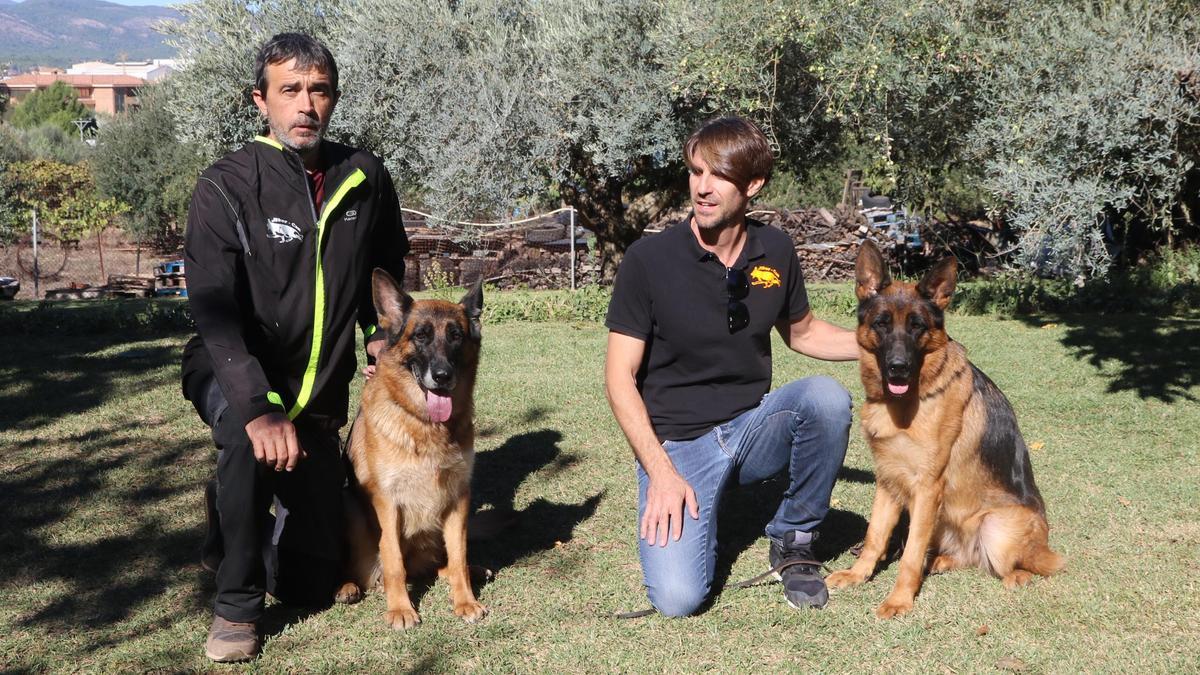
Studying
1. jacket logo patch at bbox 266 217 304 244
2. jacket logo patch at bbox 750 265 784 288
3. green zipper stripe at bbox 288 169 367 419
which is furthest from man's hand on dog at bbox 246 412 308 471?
jacket logo patch at bbox 750 265 784 288

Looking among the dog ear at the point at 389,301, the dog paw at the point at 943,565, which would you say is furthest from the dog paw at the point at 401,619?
the dog paw at the point at 943,565

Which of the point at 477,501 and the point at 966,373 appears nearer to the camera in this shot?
the point at 966,373

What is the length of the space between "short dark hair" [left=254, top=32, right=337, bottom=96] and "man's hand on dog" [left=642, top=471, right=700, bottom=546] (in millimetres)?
2006

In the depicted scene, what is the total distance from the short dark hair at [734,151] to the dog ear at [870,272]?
52cm

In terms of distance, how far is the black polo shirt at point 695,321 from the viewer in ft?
12.3

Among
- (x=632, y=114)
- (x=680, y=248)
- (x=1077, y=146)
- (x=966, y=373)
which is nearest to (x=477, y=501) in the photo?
(x=680, y=248)

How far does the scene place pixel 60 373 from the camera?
27.1 feet

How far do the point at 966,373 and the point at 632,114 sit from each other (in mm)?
8301

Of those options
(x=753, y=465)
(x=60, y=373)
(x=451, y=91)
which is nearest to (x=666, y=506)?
(x=753, y=465)

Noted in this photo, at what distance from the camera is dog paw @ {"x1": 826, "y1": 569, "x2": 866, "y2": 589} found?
156 inches

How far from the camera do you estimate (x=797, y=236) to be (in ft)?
61.1

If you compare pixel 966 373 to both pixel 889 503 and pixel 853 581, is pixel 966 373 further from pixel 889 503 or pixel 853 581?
pixel 853 581

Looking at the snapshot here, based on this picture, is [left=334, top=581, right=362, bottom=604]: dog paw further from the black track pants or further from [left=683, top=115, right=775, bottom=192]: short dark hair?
[left=683, top=115, right=775, bottom=192]: short dark hair

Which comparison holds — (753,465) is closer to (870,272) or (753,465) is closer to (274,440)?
(870,272)
